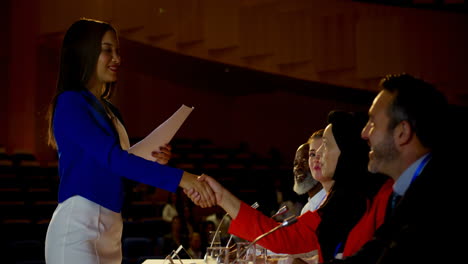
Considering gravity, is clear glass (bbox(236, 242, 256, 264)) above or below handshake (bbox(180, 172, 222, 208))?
below

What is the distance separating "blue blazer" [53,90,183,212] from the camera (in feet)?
6.58

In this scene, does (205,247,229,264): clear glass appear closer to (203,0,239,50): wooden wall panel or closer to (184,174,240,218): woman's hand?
(184,174,240,218): woman's hand

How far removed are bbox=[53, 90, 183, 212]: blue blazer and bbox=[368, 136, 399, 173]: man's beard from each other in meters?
0.80

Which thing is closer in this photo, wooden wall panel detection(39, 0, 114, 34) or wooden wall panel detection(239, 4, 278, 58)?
wooden wall panel detection(239, 4, 278, 58)

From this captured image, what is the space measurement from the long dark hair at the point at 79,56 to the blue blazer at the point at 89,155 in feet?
0.16

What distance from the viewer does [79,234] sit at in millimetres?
1946

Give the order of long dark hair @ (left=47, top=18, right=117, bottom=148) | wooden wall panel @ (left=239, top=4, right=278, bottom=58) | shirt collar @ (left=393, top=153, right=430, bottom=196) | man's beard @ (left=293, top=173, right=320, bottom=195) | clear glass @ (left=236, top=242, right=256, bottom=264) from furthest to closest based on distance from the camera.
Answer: wooden wall panel @ (left=239, top=4, right=278, bottom=58) < man's beard @ (left=293, top=173, right=320, bottom=195) < clear glass @ (left=236, top=242, right=256, bottom=264) < long dark hair @ (left=47, top=18, right=117, bottom=148) < shirt collar @ (left=393, top=153, right=430, bottom=196)

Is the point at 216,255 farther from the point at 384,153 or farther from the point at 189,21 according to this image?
the point at 189,21

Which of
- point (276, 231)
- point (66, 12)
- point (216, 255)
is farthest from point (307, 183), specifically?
point (66, 12)

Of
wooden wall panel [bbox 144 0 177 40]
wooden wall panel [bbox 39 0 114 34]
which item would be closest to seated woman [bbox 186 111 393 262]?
wooden wall panel [bbox 39 0 114 34]

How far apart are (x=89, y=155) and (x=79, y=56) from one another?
13.7 inches

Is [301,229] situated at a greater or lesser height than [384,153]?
lesser

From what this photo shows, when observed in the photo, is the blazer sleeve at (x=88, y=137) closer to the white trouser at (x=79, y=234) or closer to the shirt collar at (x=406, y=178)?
the white trouser at (x=79, y=234)

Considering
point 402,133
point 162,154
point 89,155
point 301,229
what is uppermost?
point 402,133
